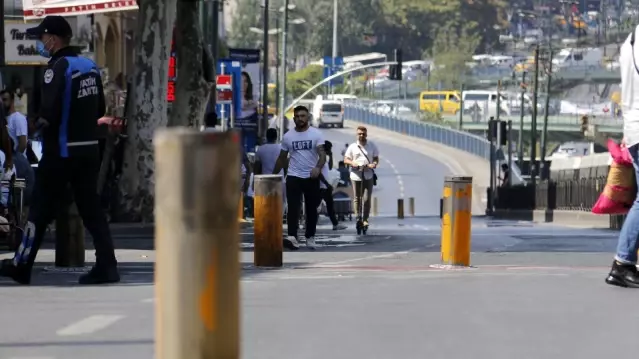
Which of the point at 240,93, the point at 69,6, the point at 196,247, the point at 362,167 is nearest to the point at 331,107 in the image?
the point at 240,93

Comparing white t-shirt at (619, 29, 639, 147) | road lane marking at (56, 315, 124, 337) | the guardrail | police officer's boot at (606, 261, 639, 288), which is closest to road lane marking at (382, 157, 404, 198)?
the guardrail

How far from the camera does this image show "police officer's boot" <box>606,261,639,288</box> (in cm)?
1056

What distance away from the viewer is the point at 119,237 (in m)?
19.6

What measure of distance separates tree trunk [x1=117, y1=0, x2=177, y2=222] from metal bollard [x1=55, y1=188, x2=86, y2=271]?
963 centimetres

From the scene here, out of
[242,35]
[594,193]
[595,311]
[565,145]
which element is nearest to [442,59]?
[242,35]

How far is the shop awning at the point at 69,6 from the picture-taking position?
25.9m

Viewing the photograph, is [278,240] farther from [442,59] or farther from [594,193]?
[442,59]

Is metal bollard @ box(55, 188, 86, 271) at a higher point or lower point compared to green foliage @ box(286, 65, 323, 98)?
higher

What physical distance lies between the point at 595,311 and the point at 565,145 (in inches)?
4888

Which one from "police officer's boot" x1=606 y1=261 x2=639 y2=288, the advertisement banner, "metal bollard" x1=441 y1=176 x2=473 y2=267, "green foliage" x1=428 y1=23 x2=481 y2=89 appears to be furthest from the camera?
"green foliage" x1=428 y1=23 x2=481 y2=89

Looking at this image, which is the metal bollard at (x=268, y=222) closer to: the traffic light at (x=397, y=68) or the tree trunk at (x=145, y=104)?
the tree trunk at (x=145, y=104)

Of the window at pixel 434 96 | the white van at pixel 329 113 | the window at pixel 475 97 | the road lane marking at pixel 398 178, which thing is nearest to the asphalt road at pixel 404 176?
the road lane marking at pixel 398 178

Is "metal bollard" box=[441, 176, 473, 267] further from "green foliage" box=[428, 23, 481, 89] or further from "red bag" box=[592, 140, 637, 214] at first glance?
"green foliage" box=[428, 23, 481, 89]

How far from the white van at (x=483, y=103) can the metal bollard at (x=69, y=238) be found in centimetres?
12612
